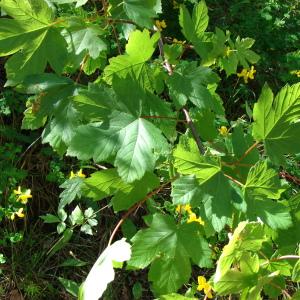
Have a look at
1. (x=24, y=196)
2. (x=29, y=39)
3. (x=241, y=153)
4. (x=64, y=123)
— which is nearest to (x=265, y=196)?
(x=241, y=153)

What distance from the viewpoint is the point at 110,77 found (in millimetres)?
942

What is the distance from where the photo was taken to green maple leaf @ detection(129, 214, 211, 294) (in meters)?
0.96

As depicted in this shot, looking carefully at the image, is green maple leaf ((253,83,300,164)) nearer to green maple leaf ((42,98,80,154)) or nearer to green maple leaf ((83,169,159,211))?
green maple leaf ((83,169,159,211))

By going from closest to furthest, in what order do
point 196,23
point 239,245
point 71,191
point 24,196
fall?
point 239,245, point 196,23, point 71,191, point 24,196

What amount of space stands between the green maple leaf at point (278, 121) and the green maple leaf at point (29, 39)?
0.40 m

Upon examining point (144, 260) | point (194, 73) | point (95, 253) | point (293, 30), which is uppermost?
point (194, 73)

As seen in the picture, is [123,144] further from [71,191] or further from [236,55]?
[236,55]

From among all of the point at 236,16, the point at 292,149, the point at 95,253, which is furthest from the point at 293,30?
the point at 292,149

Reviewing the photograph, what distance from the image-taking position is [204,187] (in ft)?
2.83

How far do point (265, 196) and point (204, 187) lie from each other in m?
0.12

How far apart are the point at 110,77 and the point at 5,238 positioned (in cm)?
128

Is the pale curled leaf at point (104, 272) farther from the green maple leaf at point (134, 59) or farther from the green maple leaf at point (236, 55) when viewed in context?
the green maple leaf at point (236, 55)

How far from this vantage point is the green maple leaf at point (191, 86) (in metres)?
0.96

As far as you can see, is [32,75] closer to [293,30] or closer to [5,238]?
[5,238]
